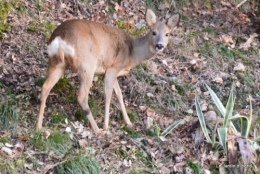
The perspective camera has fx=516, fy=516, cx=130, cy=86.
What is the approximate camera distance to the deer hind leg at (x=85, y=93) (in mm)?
6250

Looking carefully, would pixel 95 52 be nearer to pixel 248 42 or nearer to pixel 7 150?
pixel 7 150

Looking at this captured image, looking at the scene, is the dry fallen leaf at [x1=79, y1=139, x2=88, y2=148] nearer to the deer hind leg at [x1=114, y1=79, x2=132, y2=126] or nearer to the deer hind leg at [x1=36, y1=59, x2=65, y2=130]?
the deer hind leg at [x1=36, y1=59, x2=65, y2=130]

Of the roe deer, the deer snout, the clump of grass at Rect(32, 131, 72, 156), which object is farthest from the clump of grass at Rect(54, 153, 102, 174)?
the deer snout

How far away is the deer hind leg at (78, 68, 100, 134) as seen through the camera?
6250 millimetres

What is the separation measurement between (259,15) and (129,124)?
489 cm

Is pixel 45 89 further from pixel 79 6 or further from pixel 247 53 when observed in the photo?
pixel 247 53

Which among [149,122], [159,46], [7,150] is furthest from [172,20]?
[7,150]

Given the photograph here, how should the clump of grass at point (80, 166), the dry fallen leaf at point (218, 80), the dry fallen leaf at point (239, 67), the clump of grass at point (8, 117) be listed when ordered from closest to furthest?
the clump of grass at point (80, 166)
the clump of grass at point (8, 117)
the dry fallen leaf at point (218, 80)
the dry fallen leaf at point (239, 67)

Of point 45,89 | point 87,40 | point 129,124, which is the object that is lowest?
point 129,124

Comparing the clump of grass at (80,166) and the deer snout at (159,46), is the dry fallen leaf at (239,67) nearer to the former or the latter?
the deer snout at (159,46)

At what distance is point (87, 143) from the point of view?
5.89m

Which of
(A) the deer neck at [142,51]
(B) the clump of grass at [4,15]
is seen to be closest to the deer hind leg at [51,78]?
(A) the deer neck at [142,51]

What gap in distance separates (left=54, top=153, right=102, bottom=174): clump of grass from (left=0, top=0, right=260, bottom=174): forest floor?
0.03 ft

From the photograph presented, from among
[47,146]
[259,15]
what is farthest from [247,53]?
[47,146]
